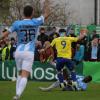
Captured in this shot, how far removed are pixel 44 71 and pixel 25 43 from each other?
8.24 metres

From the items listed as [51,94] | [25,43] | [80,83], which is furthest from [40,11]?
[25,43]

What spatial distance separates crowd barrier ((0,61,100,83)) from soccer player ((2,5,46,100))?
797 centimetres

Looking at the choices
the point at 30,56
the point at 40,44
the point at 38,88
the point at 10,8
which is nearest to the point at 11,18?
the point at 10,8

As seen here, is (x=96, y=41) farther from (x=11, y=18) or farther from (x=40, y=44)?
(x=11, y=18)

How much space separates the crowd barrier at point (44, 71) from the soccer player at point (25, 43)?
7.97 m

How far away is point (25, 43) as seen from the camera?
13.5 meters

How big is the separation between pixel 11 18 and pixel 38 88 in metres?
29.2

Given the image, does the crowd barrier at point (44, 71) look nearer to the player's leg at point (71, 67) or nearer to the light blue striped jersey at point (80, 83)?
the light blue striped jersey at point (80, 83)

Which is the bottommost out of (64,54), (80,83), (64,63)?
(80,83)

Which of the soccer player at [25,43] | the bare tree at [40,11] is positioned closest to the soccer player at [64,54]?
the soccer player at [25,43]

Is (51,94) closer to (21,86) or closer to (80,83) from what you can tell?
(80,83)

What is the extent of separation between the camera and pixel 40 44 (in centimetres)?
2250

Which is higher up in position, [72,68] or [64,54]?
[64,54]

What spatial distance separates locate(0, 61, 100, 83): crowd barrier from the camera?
70.1 feet
